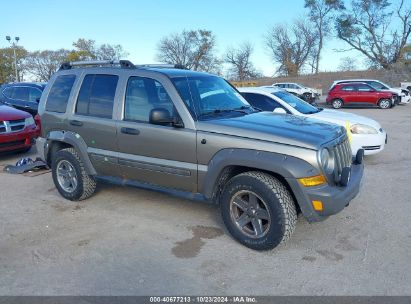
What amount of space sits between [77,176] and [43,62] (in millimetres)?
78961

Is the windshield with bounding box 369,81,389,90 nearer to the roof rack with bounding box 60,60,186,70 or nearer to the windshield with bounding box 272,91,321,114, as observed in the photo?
the windshield with bounding box 272,91,321,114

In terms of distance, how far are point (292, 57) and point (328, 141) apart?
246 feet

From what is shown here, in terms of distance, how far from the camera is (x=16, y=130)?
8875 mm

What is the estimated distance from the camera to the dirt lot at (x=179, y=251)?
351 centimetres

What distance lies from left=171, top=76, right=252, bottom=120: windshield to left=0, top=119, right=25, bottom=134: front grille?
5547 millimetres

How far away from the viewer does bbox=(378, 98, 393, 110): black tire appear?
24688 mm

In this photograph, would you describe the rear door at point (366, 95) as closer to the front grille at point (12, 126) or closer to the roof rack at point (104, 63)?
the front grille at point (12, 126)

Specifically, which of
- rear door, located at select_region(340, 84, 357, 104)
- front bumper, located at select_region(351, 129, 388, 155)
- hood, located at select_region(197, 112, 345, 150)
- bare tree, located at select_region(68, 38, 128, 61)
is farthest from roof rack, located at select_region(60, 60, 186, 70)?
bare tree, located at select_region(68, 38, 128, 61)

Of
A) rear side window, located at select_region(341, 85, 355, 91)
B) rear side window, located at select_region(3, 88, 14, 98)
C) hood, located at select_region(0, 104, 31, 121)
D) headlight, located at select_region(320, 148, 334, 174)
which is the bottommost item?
headlight, located at select_region(320, 148, 334, 174)

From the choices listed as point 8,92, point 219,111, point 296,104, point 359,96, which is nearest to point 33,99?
point 8,92

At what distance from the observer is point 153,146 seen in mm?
4691

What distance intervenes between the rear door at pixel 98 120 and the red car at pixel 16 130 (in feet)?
12.8

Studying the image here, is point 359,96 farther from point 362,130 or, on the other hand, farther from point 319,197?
point 319,197

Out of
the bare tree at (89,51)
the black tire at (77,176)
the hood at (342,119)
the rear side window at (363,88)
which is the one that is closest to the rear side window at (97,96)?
the black tire at (77,176)
